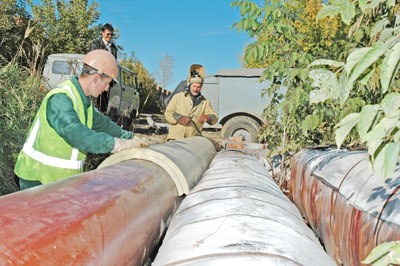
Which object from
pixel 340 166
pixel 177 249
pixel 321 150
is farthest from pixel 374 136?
pixel 321 150

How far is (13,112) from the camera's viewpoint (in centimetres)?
363

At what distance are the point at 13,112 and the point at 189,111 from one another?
8.09 ft

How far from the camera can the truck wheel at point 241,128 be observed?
9.25 metres

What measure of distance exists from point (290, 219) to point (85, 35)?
20.1m

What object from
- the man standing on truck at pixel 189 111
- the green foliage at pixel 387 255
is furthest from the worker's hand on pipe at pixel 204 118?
the green foliage at pixel 387 255

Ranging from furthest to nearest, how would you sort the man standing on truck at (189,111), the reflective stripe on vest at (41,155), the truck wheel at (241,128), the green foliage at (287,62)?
the truck wheel at (241,128) → the man standing on truck at (189,111) → the green foliage at (287,62) → the reflective stripe on vest at (41,155)

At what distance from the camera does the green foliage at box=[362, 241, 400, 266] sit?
75 centimetres

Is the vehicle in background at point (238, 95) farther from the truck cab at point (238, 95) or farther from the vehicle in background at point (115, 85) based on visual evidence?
the vehicle in background at point (115, 85)

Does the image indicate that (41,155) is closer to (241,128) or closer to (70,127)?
(70,127)

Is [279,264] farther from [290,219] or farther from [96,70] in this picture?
[96,70]

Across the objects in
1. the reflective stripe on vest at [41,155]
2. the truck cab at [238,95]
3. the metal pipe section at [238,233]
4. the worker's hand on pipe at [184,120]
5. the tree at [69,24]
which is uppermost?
the tree at [69,24]

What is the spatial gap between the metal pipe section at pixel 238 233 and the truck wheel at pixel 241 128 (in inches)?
281

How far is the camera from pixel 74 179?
1.78 metres

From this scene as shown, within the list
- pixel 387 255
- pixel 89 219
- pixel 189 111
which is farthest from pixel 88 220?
pixel 189 111
